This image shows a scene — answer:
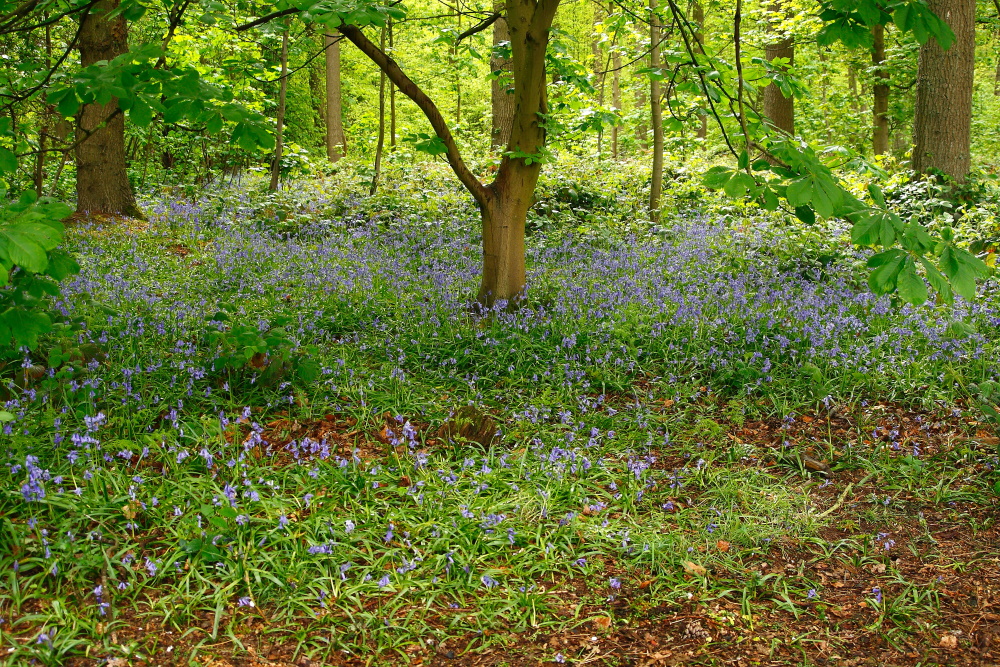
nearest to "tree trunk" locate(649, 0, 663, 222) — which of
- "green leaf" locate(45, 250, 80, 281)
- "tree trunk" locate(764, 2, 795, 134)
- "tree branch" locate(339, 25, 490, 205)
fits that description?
"tree trunk" locate(764, 2, 795, 134)

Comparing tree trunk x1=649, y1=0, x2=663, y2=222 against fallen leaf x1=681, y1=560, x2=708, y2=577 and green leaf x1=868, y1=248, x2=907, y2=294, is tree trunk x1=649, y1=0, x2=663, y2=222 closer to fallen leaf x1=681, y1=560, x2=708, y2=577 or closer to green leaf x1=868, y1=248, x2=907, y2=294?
fallen leaf x1=681, y1=560, x2=708, y2=577

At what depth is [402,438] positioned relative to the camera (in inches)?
183

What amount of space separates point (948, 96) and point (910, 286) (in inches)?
403

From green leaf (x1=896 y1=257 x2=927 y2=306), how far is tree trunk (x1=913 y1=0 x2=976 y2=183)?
9.80 metres

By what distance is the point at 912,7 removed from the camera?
2.87 metres

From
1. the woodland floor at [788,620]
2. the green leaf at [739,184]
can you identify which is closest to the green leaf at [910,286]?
the green leaf at [739,184]

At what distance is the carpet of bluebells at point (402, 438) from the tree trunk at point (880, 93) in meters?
9.10

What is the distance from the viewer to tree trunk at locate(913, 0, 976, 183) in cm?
1019

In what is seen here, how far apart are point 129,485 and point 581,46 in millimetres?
31823

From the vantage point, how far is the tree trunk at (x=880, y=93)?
14.7 metres

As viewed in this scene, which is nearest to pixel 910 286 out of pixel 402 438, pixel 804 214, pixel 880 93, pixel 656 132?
pixel 804 214

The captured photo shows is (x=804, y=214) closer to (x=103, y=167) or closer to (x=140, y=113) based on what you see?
(x=140, y=113)

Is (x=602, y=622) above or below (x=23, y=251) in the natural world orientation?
below

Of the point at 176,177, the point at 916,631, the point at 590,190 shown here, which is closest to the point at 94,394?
the point at 916,631
